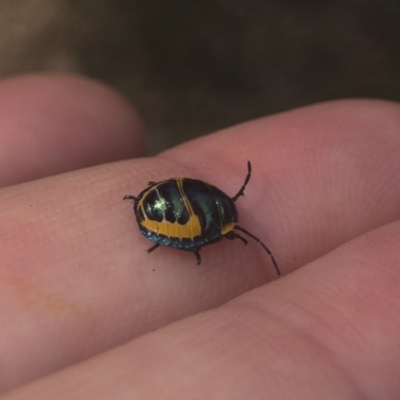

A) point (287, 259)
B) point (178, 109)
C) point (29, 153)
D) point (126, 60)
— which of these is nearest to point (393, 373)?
point (287, 259)

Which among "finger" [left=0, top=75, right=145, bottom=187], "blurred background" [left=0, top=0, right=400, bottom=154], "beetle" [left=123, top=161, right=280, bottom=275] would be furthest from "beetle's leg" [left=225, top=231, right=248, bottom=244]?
"blurred background" [left=0, top=0, right=400, bottom=154]

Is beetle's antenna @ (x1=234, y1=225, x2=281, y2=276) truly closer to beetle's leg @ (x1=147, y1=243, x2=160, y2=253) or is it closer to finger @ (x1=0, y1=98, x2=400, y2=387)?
finger @ (x1=0, y1=98, x2=400, y2=387)

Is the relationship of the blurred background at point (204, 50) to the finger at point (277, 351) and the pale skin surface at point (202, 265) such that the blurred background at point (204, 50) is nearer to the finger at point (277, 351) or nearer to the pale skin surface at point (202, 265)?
the pale skin surface at point (202, 265)

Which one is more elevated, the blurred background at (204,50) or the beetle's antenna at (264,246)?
the blurred background at (204,50)

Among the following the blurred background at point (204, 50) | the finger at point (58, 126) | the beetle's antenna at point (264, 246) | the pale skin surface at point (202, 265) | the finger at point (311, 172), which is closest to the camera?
the pale skin surface at point (202, 265)

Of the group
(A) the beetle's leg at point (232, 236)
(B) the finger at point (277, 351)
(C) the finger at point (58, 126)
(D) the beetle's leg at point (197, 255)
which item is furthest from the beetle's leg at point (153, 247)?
(C) the finger at point (58, 126)

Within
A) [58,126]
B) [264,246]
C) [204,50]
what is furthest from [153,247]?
[204,50]
